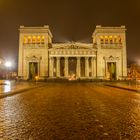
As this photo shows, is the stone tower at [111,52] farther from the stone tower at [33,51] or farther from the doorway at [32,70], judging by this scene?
the doorway at [32,70]

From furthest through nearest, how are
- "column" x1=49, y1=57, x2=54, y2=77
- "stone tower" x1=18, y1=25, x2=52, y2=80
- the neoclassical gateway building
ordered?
"column" x1=49, y1=57, x2=54, y2=77 < "stone tower" x1=18, y1=25, x2=52, y2=80 < the neoclassical gateway building

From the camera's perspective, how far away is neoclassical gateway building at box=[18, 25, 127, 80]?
7775 cm

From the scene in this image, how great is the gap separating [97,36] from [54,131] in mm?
75991

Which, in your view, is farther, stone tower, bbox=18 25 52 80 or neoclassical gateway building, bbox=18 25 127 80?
stone tower, bbox=18 25 52 80

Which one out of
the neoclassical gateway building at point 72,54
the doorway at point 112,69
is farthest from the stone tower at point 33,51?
the doorway at point 112,69

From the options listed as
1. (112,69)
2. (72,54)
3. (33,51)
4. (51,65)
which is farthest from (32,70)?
(112,69)

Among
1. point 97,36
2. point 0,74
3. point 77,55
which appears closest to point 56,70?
point 77,55

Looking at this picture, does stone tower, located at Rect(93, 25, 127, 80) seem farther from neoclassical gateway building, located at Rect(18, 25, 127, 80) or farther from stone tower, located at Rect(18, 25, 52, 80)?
stone tower, located at Rect(18, 25, 52, 80)

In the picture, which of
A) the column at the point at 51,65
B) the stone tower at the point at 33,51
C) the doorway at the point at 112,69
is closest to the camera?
the stone tower at the point at 33,51

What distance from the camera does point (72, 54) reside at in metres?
78.1

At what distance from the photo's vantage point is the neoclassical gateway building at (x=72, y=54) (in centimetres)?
7775

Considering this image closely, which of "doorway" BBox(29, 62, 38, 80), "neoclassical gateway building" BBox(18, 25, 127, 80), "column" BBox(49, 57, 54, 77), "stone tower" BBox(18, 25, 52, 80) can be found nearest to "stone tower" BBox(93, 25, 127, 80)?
"neoclassical gateway building" BBox(18, 25, 127, 80)

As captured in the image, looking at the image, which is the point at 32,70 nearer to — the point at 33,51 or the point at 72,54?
the point at 33,51

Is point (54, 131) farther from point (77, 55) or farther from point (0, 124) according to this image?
point (77, 55)
